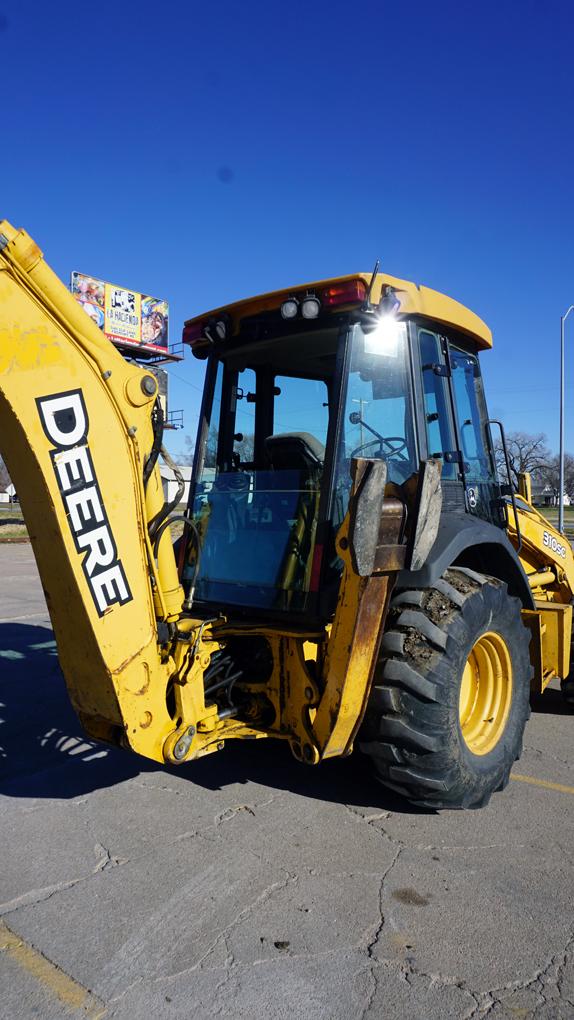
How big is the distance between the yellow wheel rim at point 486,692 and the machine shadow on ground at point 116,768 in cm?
58

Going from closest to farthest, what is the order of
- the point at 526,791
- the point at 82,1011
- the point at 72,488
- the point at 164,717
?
1. the point at 82,1011
2. the point at 72,488
3. the point at 164,717
4. the point at 526,791

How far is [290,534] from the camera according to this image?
3.87 meters

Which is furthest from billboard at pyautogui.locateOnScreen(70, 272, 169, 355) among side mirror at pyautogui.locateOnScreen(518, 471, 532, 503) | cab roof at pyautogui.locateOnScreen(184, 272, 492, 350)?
cab roof at pyautogui.locateOnScreen(184, 272, 492, 350)

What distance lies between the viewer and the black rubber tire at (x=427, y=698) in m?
3.47

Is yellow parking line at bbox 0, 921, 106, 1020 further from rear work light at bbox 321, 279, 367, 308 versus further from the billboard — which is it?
the billboard

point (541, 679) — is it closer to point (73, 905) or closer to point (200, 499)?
point (200, 499)

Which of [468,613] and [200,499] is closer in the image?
[468,613]

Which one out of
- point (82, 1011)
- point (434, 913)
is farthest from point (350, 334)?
point (82, 1011)

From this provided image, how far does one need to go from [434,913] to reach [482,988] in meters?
0.44

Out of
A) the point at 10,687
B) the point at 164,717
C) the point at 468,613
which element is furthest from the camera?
the point at 10,687

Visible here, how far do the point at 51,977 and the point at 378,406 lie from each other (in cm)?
284

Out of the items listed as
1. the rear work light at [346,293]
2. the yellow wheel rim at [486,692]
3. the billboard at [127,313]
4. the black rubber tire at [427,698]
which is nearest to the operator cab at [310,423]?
the rear work light at [346,293]

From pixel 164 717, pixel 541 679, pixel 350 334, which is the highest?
pixel 350 334

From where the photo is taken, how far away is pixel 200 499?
4.39 metres
